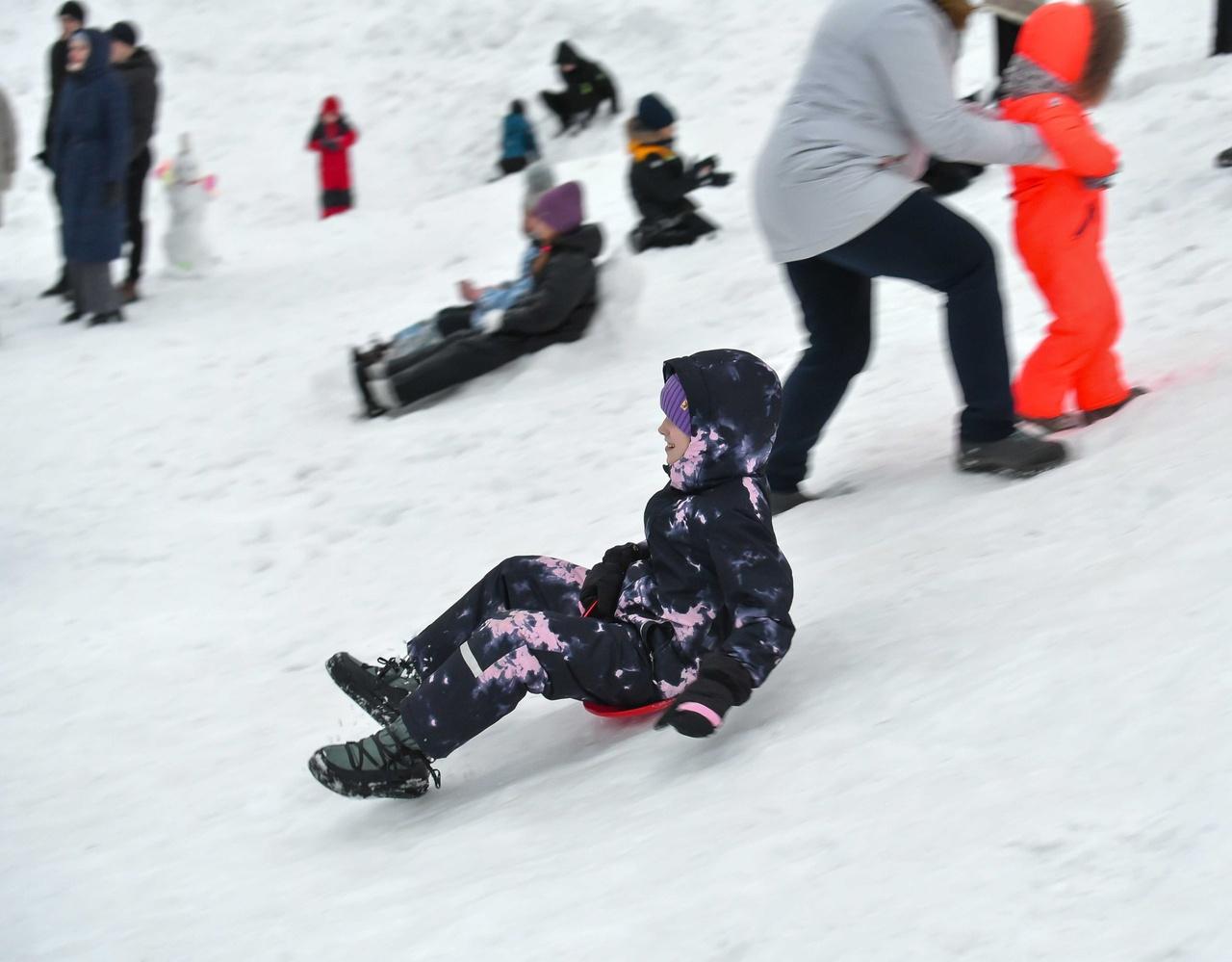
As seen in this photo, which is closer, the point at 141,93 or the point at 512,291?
the point at 512,291

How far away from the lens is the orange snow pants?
163 inches

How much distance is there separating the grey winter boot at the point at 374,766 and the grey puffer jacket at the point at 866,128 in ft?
5.55

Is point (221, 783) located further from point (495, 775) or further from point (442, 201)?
point (442, 201)

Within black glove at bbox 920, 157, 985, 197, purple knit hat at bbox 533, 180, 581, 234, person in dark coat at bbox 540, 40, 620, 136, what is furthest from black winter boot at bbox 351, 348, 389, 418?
person in dark coat at bbox 540, 40, 620, 136

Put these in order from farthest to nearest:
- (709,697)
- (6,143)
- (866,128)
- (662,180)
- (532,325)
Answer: (6,143)
(662,180)
(532,325)
(866,128)
(709,697)

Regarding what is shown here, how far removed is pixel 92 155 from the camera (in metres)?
8.68

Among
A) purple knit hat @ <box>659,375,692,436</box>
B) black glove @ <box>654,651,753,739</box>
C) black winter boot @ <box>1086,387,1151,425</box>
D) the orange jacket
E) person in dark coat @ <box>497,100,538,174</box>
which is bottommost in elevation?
person in dark coat @ <box>497,100,538,174</box>

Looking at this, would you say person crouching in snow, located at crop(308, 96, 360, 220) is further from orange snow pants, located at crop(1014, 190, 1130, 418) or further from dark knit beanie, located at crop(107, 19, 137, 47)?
orange snow pants, located at crop(1014, 190, 1130, 418)

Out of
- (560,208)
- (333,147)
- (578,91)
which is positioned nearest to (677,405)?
(560,208)

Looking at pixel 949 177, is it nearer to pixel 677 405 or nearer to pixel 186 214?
pixel 677 405

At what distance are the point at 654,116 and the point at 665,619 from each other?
5.90 m

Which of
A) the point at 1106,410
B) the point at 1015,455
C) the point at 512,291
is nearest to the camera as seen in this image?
the point at 1015,455

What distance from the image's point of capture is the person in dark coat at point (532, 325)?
6844mm

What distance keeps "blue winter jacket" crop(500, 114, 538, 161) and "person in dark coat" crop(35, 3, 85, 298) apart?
5056mm
